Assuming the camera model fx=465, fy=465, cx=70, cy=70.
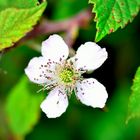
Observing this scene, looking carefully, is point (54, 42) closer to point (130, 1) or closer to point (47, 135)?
point (130, 1)

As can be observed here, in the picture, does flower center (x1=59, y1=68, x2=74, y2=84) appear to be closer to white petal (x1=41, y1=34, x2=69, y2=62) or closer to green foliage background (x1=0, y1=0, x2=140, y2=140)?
white petal (x1=41, y1=34, x2=69, y2=62)

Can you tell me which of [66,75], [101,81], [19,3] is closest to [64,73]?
[66,75]

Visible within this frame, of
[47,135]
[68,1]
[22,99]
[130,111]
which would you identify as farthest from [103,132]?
[130,111]

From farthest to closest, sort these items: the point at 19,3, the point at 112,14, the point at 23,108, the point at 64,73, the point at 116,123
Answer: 1. the point at 116,123
2. the point at 23,108
3. the point at 64,73
4. the point at 19,3
5. the point at 112,14

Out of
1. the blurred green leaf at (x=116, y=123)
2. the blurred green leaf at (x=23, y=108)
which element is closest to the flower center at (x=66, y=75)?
the blurred green leaf at (x=23, y=108)

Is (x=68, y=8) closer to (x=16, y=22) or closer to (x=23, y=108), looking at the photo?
(x=23, y=108)

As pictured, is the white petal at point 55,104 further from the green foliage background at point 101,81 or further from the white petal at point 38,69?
the green foliage background at point 101,81

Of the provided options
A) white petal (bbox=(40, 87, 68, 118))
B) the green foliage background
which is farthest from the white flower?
the green foliage background
